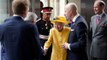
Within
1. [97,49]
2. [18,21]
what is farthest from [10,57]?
→ [97,49]

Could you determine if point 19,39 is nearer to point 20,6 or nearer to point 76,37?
point 20,6

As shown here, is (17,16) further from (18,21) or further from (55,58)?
(55,58)

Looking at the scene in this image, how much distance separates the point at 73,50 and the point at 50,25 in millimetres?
846

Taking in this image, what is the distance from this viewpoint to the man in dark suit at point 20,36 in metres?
2.90

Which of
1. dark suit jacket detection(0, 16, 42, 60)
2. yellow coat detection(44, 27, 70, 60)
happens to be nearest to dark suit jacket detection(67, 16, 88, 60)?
yellow coat detection(44, 27, 70, 60)

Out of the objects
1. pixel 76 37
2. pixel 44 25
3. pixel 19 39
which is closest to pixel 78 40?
pixel 76 37

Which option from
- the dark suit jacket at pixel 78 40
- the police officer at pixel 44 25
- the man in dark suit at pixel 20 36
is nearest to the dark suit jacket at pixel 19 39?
the man in dark suit at pixel 20 36

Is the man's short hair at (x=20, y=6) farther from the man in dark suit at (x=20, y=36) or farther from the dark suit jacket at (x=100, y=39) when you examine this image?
the dark suit jacket at (x=100, y=39)

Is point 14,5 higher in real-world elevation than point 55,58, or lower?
higher

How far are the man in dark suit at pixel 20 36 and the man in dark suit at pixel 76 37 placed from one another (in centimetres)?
107

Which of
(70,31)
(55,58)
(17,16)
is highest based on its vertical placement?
(17,16)

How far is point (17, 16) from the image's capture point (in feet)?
9.61

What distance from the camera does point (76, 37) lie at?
3.97 metres

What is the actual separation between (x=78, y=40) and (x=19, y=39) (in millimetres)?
1225
